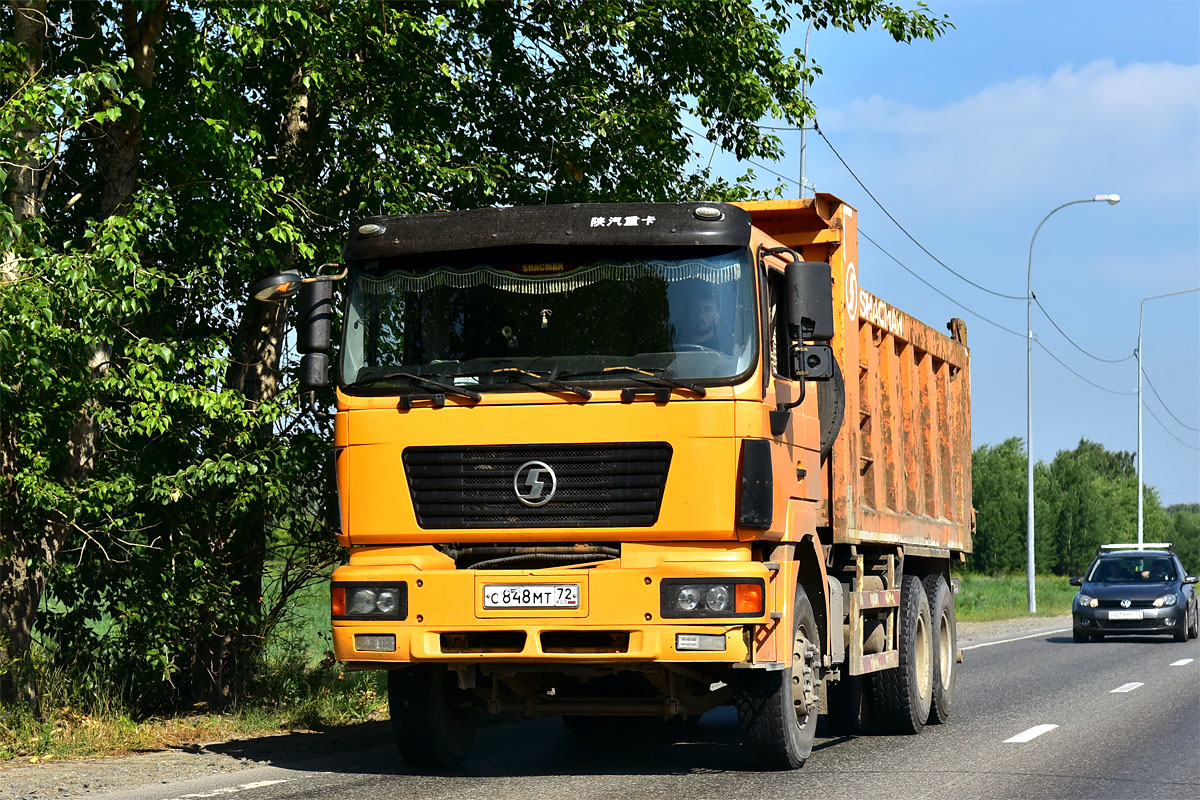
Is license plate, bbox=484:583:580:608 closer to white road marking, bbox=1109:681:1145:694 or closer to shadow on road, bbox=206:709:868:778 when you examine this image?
shadow on road, bbox=206:709:868:778

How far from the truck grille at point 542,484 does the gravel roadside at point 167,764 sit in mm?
2338

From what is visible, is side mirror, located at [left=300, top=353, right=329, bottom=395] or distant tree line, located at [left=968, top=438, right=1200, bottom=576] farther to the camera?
distant tree line, located at [left=968, top=438, right=1200, bottom=576]

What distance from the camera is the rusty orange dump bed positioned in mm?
10562

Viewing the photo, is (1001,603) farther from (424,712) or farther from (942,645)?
(424,712)

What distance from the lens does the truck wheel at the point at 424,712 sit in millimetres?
9609

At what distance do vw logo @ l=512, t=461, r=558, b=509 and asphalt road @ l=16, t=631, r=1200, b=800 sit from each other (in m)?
1.60

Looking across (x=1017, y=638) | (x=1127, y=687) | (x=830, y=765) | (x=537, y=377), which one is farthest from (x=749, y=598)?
(x=1017, y=638)

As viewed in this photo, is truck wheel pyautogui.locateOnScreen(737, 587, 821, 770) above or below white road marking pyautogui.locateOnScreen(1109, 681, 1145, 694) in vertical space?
above

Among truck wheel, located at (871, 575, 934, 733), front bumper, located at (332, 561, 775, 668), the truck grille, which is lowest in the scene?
truck wheel, located at (871, 575, 934, 733)

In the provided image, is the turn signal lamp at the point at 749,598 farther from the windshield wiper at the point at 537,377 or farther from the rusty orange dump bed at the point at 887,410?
the rusty orange dump bed at the point at 887,410

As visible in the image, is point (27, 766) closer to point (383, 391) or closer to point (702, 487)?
point (383, 391)

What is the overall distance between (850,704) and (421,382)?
4913 millimetres

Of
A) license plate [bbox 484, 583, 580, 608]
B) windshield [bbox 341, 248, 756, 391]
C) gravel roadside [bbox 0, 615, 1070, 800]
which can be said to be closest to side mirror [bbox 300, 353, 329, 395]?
windshield [bbox 341, 248, 756, 391]

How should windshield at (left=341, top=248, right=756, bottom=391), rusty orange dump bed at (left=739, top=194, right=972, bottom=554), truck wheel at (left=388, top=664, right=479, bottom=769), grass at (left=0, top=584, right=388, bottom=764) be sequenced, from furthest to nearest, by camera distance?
grass at (left=0, top=584, right=388, bottom=764), rusty orange dump bed at (left=739, top=194, right=972, bottom=554), truck wheel at (left=388, top=664, right=479, bottom=769), windshield at (left=341, top=248, right=756, bottom=391)
